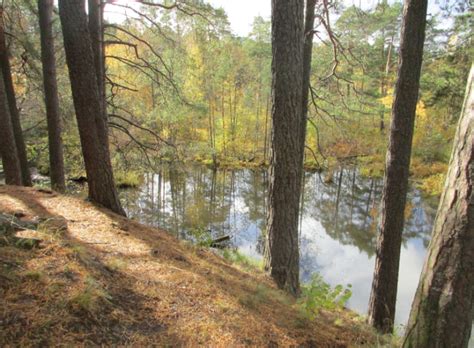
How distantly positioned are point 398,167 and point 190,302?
3.06 meters

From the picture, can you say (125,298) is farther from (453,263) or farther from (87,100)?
(87,100)

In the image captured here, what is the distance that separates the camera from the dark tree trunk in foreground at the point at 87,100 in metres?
3.96

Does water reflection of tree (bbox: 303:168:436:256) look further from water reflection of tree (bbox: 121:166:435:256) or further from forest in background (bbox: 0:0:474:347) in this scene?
forest in background (bbox: 0:0:474:347)

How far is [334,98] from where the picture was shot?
19.4 feet

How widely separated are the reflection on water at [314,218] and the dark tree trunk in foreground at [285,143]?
3.04 meters

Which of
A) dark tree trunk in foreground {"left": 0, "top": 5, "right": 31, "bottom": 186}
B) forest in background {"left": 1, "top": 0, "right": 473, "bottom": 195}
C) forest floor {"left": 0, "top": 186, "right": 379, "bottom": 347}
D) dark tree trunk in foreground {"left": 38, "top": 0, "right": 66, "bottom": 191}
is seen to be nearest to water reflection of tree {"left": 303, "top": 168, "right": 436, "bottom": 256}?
forest in background {"left": 1, "top": 0, "right": 473, "bottom": 195}

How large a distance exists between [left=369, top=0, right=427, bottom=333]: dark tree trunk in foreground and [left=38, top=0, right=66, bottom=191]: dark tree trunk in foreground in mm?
6526

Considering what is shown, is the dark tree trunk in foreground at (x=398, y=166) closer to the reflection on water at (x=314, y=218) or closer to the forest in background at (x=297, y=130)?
the forest in background at (x=297, y=130)

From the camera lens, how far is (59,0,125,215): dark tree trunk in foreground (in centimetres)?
396

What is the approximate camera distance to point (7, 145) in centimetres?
595

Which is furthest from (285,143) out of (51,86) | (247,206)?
(247,206)

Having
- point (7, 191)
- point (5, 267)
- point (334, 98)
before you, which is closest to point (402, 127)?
point (334, 98)

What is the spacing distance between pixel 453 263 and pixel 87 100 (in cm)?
454

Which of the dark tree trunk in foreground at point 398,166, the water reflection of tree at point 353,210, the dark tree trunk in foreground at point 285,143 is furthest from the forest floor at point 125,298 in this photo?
the water reflection of tree at point 353,210
